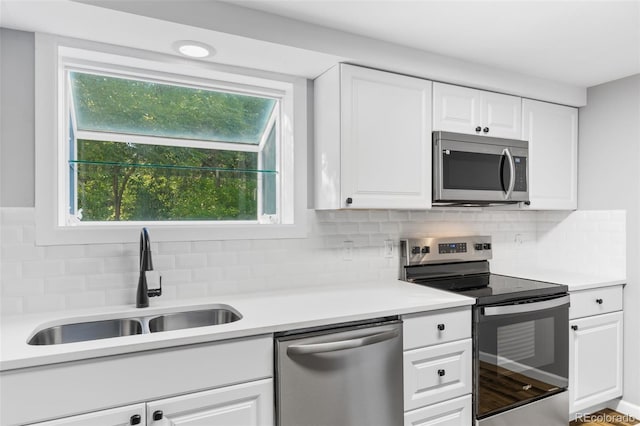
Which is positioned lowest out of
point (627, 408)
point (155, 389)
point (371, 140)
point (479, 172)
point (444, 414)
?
point (627, 408)

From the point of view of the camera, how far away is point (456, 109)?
2352mm

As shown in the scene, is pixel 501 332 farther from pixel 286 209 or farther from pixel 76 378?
pixel 76 378

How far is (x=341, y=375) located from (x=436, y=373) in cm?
54

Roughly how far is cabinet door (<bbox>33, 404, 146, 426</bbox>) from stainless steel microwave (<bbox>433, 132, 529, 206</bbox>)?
1763 mm

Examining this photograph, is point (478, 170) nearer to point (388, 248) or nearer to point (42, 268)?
point (388, 248)

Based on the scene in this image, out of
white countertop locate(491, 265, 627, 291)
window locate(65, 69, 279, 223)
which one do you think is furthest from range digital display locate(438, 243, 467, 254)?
window locate(65, 69, 279, 223)

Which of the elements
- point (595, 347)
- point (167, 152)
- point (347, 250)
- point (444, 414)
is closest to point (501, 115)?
point (347, 250)

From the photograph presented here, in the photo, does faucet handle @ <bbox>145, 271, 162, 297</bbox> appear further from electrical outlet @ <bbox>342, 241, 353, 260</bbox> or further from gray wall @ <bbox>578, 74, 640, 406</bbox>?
gray wall @ <bbox>578, 74, 640, 406</bbox>

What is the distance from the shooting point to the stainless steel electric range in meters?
2.01

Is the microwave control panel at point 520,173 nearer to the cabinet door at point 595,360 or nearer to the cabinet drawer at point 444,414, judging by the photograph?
the cabinet door at point 595,360

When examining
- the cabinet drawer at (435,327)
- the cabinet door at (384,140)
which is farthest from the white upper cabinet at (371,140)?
the cabinet drawer at (435,327)

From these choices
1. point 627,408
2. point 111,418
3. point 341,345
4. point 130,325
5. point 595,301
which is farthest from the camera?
point 627,408

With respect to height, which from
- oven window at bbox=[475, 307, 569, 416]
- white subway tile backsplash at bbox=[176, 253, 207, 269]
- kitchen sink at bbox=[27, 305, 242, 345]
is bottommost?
oven window at bbox=[475, 307, 569, 416]

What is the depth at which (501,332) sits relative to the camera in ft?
6.77
